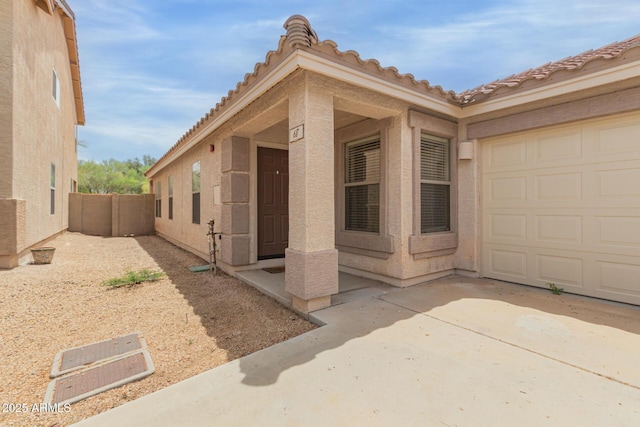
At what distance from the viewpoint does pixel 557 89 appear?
13.1 ft

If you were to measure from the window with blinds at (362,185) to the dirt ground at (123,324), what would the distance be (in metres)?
2.11

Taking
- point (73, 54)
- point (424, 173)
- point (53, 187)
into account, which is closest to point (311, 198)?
point (424, 173)

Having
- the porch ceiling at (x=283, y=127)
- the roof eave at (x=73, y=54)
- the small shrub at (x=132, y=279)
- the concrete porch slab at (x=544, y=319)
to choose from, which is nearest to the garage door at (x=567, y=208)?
the concrete porch slab at (x=544, y=319)

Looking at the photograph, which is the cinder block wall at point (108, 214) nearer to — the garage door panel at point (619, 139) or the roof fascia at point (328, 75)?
the roof fascia at point (328, 75)

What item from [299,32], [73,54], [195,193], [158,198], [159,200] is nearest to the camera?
[299,32]

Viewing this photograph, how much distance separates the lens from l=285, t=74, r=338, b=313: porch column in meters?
3.42

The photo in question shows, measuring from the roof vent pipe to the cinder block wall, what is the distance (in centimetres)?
1411

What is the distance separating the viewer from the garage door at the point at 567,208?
147 inches

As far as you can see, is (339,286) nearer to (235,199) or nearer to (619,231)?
(235,199)

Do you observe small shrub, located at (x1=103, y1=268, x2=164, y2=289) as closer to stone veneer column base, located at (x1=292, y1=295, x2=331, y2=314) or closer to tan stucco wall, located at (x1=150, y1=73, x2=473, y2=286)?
tan stucco wall, located at (x1=150, y1=73, x2=473, y2=286)

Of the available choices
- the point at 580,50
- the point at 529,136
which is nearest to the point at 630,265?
the point at 529,136

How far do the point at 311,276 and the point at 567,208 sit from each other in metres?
3.89

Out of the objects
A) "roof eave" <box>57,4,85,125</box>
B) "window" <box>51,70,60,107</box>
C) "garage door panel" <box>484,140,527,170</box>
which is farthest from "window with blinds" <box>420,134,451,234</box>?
"roof eave" <box>57,4,85,125</box>

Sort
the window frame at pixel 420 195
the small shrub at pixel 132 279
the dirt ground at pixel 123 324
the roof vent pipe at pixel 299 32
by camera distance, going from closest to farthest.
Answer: the dirt ground at pixel 123 324 → the roof vent pipe at pixel 299 32 → the window frame at pixel 420 195 → the small shrub at pixel 132 279
